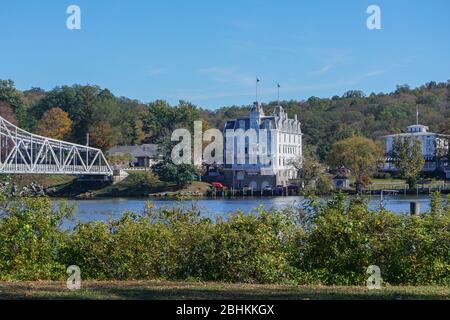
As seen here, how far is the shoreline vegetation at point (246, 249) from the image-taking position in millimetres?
12336

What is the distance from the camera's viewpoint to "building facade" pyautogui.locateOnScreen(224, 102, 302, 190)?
78.0 meters

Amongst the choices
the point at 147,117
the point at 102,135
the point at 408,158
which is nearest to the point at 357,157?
the point at 408,158

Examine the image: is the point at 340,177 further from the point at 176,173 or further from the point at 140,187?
the point at 140,187

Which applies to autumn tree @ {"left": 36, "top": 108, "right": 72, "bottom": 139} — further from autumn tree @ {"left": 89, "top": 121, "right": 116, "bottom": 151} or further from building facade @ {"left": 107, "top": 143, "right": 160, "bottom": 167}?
building facade @ {"left": 107, "top": 143, "right": 160, "bottom": 167}

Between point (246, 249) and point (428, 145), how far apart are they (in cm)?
7629

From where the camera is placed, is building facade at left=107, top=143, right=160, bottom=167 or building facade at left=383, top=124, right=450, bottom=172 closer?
building facade at left=383, top=124, right=450, bottom=172

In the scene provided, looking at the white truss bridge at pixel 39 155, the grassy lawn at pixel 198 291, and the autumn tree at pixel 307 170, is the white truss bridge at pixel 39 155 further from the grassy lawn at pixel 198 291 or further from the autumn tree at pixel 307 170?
the grassy lawn at pixel 198 291

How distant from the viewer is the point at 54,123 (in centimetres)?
8631

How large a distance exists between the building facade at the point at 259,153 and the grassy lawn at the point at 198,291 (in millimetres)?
65467

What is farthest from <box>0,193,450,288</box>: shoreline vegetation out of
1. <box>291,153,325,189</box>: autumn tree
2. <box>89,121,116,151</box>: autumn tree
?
<box>89,121,116,151</box>: autumn tree

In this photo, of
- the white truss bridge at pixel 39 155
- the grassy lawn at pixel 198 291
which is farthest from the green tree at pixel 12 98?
the grassy lawn at pixel 198 291

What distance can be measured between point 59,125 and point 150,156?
38.6 ft

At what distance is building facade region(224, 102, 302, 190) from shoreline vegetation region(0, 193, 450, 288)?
208 ft
